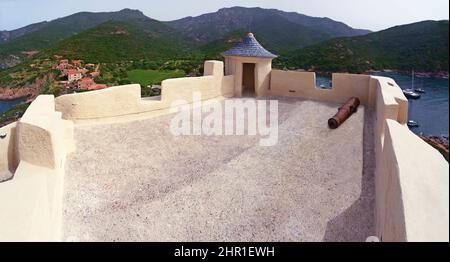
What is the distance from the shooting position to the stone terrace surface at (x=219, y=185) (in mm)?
5379

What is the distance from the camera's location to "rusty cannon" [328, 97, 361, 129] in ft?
27.6

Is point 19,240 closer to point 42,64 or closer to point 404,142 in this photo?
point 404,142

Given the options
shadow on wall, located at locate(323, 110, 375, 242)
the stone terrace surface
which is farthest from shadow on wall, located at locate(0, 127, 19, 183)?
shadow on wall, located at locate(323, 110, 375, 242)

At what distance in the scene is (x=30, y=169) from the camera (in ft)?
18.3

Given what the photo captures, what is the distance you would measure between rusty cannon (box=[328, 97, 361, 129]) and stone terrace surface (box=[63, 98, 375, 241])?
16 cm

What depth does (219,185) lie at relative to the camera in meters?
6.48

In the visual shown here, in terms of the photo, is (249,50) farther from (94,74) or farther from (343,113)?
(94,74)

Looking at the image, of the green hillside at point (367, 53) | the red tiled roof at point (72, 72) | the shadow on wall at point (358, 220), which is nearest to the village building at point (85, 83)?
the red tiled roof at point (72, 72)

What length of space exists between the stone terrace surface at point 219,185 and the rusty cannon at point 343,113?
16 centimetres

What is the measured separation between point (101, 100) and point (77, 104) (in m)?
0.59

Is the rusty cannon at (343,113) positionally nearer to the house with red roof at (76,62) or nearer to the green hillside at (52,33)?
the house with red roof at (76,62)

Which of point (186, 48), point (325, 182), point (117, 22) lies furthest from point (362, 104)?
point (117, 22)

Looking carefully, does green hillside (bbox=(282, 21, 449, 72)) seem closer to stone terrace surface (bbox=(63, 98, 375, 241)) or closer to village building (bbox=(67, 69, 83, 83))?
stone terrace surface (bbox=(63, 98, 375, 241))

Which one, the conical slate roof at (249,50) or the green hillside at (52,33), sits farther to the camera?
the green hillside at (52,33)
